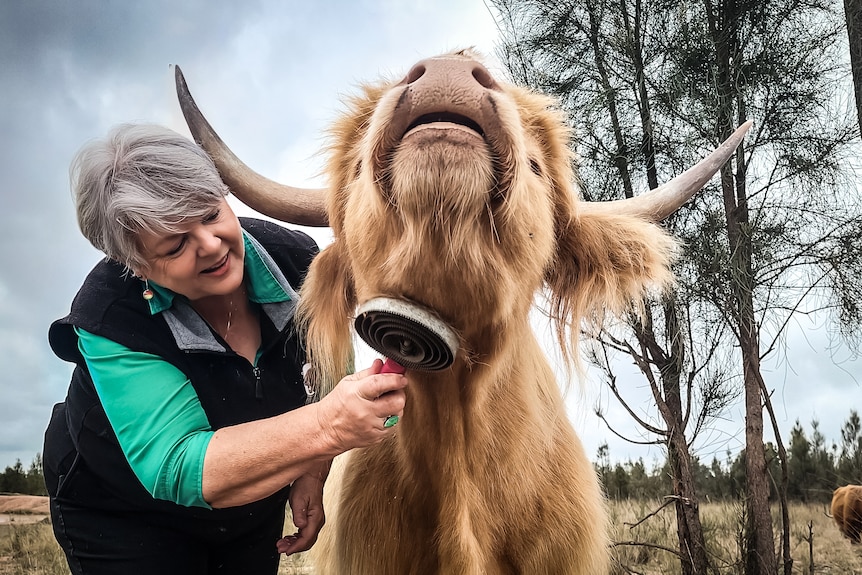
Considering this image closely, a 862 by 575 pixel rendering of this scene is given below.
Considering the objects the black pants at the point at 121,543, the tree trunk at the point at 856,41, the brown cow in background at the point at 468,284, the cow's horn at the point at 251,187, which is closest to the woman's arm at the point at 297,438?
the brown cow in background at the point at 468,284

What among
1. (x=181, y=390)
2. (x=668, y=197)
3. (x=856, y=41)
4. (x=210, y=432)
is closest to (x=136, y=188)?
(x=181, y=390)

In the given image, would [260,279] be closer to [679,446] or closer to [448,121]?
[448,121]

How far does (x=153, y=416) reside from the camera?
2158 millimetres

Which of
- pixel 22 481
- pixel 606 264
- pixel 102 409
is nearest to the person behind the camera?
pixel 606 264

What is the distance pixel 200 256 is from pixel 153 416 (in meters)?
0.54

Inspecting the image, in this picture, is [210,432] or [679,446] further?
[679,446]

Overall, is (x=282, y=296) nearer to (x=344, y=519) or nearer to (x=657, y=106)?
(x=344, y=519)

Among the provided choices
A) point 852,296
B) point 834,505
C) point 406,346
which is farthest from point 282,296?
point 834,505

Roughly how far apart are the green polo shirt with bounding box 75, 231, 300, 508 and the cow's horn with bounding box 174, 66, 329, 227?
0.59 metres

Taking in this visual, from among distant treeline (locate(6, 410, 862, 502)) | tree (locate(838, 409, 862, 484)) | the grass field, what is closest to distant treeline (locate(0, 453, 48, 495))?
the grass field

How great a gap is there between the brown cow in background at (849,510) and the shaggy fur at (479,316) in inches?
136

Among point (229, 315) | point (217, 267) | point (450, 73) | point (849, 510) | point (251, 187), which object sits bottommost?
point (849, 510)

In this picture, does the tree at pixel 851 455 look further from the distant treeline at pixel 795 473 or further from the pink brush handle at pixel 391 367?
the pink brush handle at pixel 391 367

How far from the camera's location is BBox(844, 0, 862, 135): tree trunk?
4.57 metres
